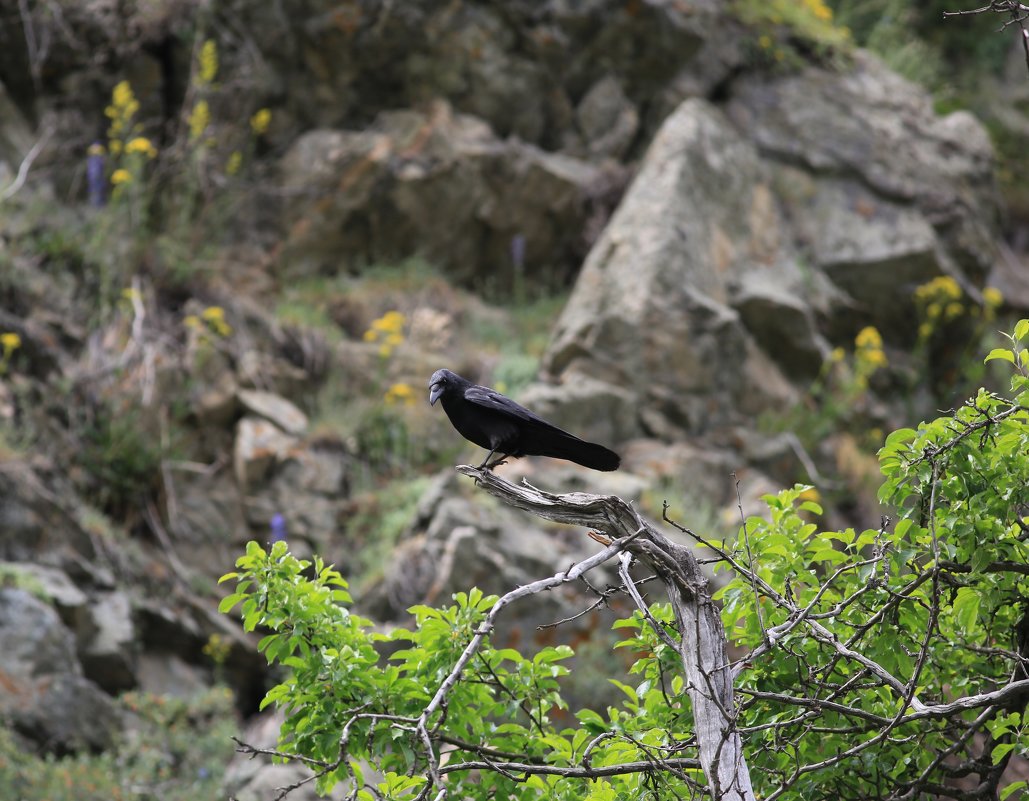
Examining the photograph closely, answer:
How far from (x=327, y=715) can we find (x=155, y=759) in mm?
3264

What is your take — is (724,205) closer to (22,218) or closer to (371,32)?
(371,32)

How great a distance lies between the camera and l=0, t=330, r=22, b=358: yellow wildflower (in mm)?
7316

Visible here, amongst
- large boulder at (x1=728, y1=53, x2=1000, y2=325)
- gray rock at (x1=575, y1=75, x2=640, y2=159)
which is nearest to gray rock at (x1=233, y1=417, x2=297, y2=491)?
gray rock at (x1=575, y1=75, x2=640, y2=159)

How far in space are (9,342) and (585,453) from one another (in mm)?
5072

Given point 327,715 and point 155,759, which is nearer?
point 327,715

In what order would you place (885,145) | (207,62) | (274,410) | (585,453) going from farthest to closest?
(885,145) → (207,62) → (274,410) → (585,453)

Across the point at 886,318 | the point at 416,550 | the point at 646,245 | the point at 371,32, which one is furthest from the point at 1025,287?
the point at 416,550

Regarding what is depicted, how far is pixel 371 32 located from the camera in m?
10.0

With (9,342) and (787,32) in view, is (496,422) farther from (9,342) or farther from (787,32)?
(787,32)

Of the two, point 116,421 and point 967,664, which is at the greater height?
point 967,664

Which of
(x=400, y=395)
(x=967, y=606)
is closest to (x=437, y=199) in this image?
(x=400, y=395)

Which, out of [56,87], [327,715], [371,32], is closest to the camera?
[327,715]

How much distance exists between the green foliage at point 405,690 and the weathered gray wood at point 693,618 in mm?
263

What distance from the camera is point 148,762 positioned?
6035 mm
